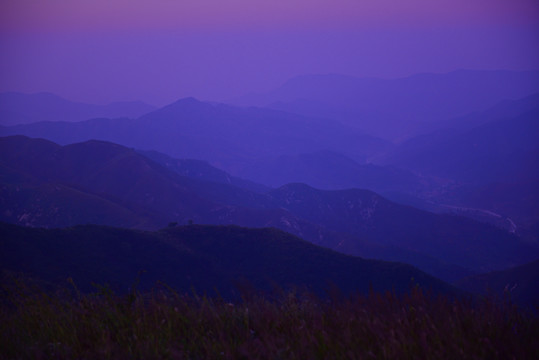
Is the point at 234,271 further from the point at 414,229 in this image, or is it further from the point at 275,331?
the point at 414,229

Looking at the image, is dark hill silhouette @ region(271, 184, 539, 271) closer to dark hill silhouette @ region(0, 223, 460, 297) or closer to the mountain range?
the mountain range

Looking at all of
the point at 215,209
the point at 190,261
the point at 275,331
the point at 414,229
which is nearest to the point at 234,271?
the point at 190,261

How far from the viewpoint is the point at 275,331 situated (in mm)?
4551

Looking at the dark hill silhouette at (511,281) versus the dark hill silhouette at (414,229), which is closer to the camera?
the dark hill silhouette at (511,281)

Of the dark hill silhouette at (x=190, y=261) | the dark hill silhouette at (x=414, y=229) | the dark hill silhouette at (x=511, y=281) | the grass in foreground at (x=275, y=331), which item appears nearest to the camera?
the grass in foreground at (x=275, y=331)

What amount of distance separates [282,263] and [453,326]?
29.4 metres

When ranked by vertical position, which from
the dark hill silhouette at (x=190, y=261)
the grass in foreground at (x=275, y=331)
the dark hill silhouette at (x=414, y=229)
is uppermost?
the grass in foreground at (x=275, y=331)

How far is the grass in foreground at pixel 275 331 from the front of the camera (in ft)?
12.5

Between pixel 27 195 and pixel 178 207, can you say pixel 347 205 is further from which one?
pixel 27 195

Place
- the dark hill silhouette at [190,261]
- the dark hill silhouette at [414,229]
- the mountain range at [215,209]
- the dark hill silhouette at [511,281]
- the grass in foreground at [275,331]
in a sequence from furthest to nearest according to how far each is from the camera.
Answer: the dark hill silhouette at [414,229]
the mountain range at [215,209]
the dark hill silhouette at [511,281]
the dark hill silhouette at [190,261]
the grass in foreground at [275,331]

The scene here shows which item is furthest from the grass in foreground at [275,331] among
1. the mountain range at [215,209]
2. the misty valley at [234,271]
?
the mountain range at [215,209]

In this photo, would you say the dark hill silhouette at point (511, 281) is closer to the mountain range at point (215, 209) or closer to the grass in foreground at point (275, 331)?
the mountain range at point (215, 209)

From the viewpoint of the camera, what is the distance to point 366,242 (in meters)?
64.2

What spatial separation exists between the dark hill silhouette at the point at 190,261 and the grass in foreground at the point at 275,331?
831 inches
